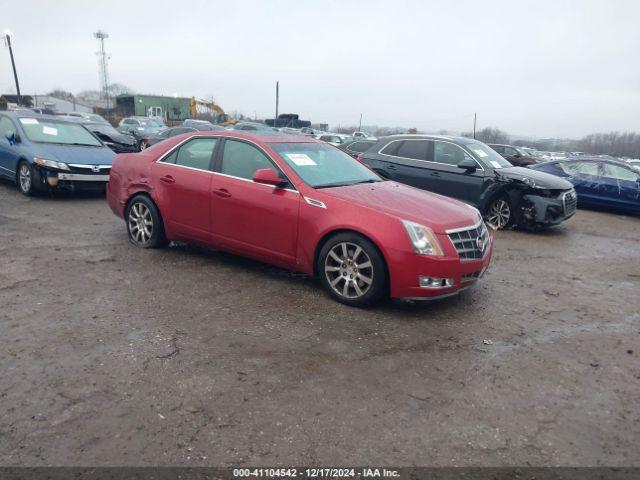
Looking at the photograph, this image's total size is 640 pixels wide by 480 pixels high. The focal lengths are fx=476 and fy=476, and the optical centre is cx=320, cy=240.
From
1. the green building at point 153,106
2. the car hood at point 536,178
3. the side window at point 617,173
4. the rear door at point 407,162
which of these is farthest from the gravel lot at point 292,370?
the green building at point 153,106

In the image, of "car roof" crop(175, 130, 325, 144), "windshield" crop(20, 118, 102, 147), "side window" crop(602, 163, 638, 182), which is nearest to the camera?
"car roof" crop(175, 130, 325, 144)

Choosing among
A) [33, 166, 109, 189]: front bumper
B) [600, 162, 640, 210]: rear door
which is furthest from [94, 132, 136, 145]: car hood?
[600, 162, 640, 210]: rear door

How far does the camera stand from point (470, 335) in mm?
4078

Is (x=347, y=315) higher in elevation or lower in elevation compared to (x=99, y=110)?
lower

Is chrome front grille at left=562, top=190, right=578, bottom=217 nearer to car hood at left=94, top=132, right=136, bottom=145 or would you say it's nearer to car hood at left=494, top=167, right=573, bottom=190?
car hood at left=494, top=167, right=573, bottom=190

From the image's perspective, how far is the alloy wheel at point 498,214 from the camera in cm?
866

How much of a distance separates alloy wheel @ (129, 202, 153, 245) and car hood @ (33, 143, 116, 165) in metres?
3.79

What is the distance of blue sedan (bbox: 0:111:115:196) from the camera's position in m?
8.89

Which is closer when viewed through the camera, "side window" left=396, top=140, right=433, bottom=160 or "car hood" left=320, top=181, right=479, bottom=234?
"car hood" left=320, top=181, right=479, bottom=234

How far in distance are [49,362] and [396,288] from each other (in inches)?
109

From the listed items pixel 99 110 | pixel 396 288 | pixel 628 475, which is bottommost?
pixel 628 475

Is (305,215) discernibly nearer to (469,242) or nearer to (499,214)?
(469,242)

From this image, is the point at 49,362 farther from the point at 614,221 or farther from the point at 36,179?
the point at 614,221

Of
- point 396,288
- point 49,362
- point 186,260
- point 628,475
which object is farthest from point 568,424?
point 186,260
